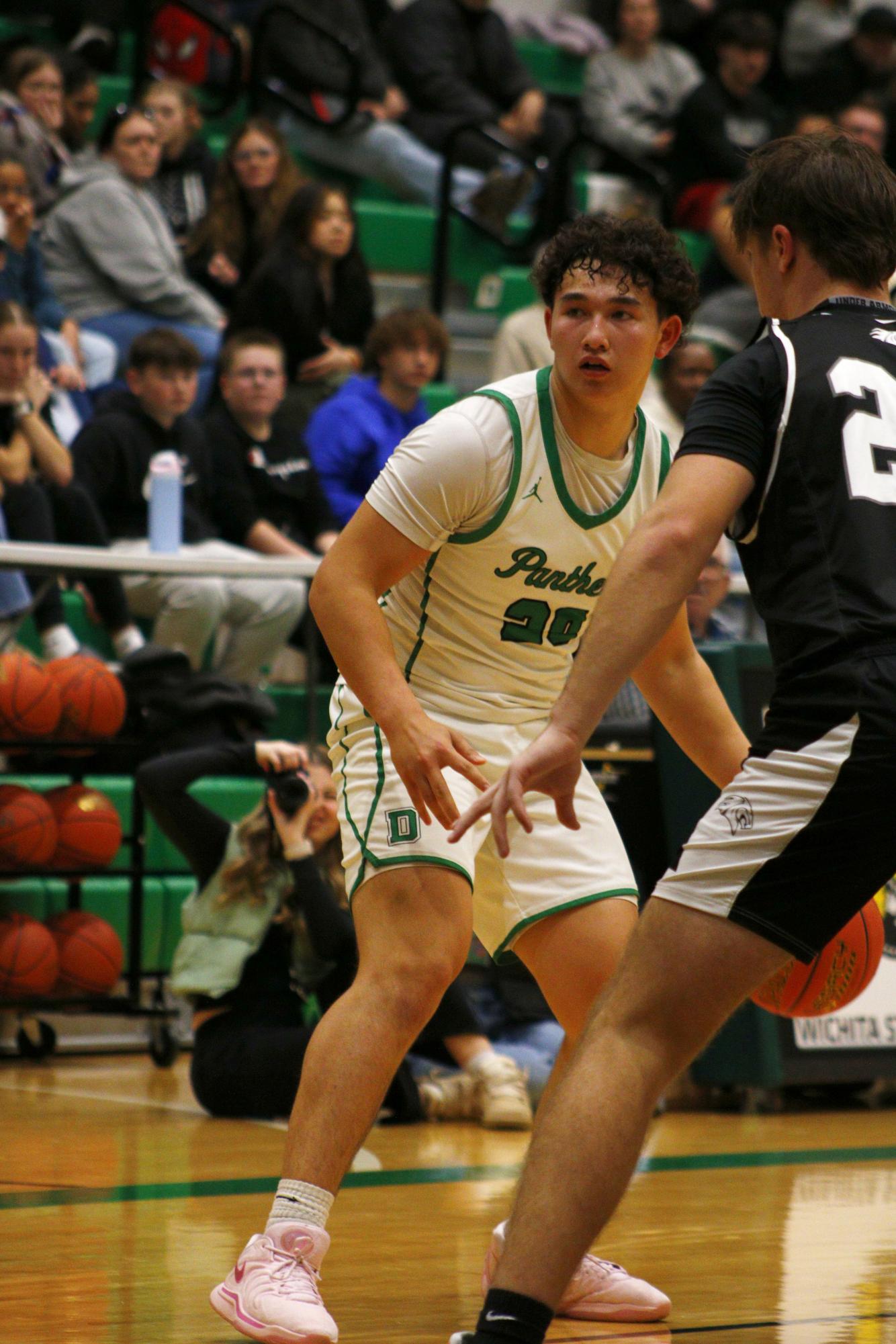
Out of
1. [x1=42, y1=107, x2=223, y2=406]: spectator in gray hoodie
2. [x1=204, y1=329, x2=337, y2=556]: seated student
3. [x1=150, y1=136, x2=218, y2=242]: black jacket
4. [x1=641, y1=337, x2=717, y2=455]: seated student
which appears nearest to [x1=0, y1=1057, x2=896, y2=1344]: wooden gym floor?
[x1=204, y1=329, x2=337, y2=556]: seated student

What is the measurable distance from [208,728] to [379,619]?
3.55 meters

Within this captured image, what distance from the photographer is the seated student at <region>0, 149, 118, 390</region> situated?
8.05m

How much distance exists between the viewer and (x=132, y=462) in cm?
748

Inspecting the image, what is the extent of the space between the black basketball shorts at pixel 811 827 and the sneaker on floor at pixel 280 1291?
93 cm

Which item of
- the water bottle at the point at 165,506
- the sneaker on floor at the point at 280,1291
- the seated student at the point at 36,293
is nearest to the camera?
the sneaker on floor at the point at 280,1291

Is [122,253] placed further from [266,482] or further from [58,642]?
[58,642]

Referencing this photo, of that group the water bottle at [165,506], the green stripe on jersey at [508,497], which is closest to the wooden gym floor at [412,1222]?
the green stripe on jersey at [508,497]

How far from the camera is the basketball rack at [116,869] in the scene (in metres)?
6.04

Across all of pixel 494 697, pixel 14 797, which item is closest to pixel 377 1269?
pixel 494 697

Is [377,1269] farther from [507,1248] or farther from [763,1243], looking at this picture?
[507,1248]

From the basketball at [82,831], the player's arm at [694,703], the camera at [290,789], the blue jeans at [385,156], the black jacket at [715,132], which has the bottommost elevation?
the basketball at [82,831]

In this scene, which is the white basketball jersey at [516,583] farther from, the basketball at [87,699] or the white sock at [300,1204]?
the basketball at [87,699]

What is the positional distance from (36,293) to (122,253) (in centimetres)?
59

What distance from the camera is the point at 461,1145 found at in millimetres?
5188
